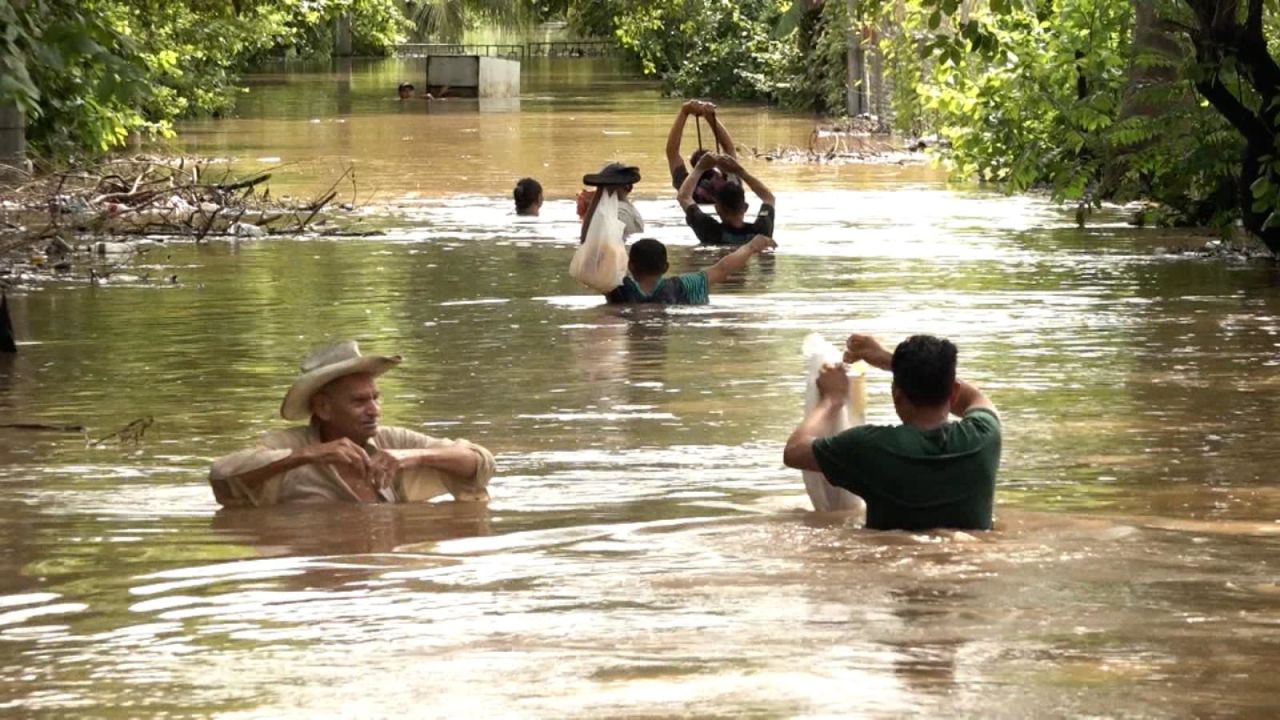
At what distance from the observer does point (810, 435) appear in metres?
8.62

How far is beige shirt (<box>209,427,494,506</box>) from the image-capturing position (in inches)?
358

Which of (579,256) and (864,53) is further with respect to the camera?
(864,53)

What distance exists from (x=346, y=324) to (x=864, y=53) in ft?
121

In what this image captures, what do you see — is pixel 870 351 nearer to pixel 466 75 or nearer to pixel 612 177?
pixel 612 177

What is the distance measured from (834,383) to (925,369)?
61 centimetres

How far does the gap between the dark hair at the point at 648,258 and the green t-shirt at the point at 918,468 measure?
28.3 feet

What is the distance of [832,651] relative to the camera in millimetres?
6805

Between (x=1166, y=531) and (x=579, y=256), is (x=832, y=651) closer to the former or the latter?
(x=1166, y=531)

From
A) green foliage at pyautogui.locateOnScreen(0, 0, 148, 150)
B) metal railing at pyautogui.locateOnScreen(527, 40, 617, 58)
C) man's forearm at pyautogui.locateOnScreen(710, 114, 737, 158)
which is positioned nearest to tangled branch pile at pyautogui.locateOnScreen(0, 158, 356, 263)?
man's forearm at pyautogui.locateOnScreen(710, 114, 737, 158)

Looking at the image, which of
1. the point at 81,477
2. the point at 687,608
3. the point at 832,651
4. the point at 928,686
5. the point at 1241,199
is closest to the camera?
the point at 928,686

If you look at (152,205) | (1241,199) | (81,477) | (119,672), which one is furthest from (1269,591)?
(152,205)

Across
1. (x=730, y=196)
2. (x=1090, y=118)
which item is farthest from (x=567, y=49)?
(x=730, y=196)

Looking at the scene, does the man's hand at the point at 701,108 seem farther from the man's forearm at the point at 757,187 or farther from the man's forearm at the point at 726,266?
the man's forearm at the point at 726,266

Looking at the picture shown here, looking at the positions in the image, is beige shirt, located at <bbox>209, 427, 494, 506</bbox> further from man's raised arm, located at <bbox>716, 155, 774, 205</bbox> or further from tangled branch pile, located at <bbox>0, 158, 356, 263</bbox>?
tangled branch pile, located at <bbox>0, 158, 356, 263</bbox>
